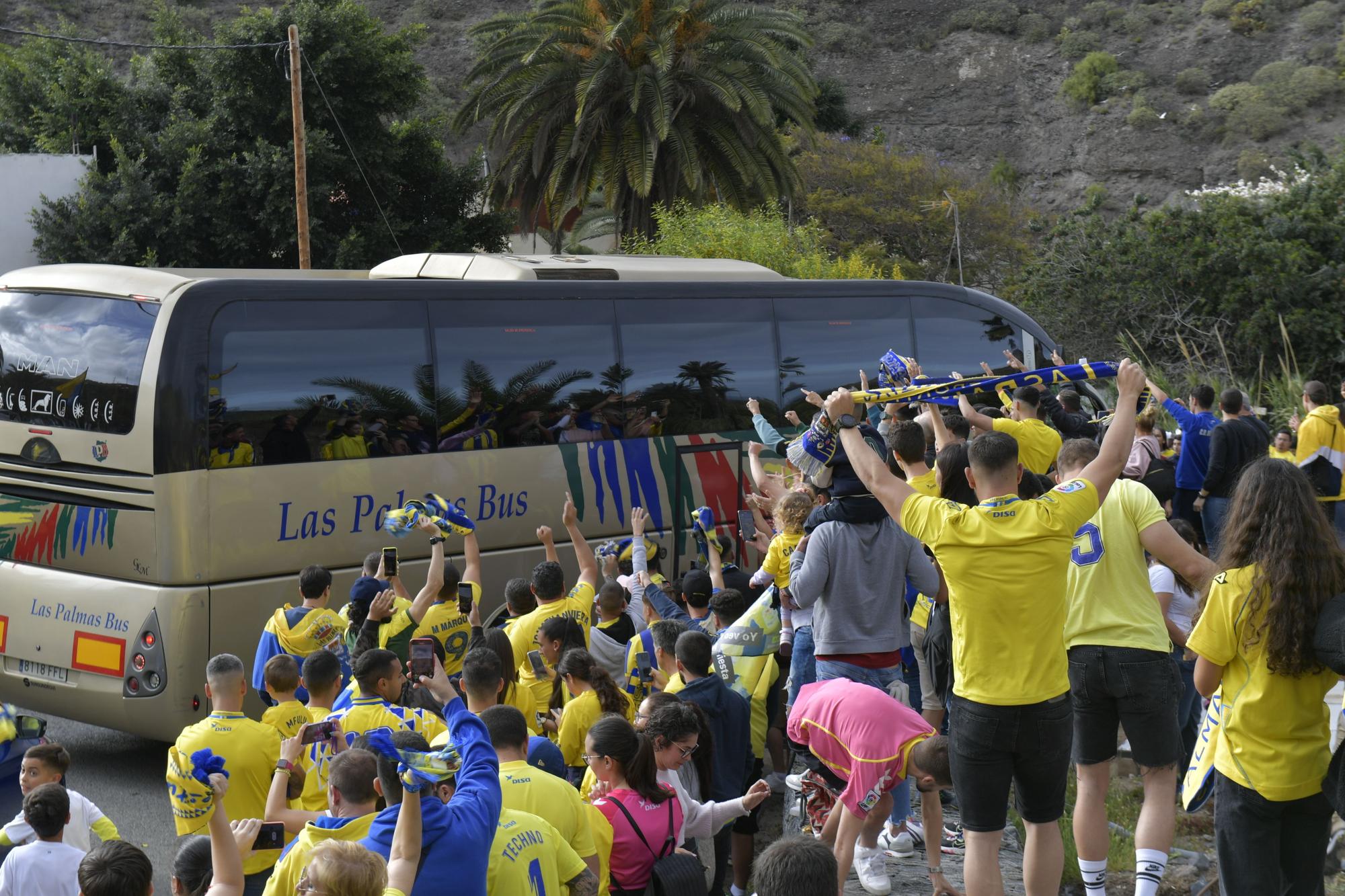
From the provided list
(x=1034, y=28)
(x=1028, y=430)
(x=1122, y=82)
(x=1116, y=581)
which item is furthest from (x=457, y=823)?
(x=1034, y=28)

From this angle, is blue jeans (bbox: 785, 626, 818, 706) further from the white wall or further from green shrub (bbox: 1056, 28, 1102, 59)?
green shrub (bbox: 1056, 28, 1102, 59)

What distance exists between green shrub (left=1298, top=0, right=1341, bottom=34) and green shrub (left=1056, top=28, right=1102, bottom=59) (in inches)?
338

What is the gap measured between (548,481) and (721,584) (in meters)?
2.64

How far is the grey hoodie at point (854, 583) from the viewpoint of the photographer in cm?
611

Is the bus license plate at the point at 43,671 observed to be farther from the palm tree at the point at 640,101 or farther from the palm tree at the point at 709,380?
the palm tree at the point at 640,101

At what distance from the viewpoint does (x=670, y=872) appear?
475cm

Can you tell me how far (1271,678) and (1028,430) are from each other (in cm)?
401

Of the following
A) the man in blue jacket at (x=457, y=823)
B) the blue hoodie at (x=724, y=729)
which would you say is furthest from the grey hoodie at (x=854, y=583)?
the man in blue jacket at (x=457, y=823)

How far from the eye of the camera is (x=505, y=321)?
9.94 meters

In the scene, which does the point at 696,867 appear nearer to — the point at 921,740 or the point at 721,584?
the point at 921,740

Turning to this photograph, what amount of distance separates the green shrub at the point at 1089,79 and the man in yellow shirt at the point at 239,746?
180ft

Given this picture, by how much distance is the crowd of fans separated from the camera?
3.90 metres

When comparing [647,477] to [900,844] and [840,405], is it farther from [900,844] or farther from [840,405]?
[840,405]

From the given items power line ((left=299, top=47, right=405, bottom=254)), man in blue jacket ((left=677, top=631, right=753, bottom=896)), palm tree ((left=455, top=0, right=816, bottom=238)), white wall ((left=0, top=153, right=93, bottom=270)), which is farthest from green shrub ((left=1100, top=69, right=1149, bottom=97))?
man in blue jacket ((left=677, top=631, right=753, bottom=896))
